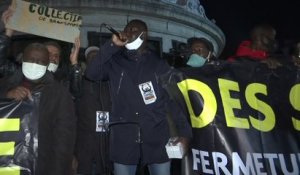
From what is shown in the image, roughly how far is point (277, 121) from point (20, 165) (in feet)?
7.58

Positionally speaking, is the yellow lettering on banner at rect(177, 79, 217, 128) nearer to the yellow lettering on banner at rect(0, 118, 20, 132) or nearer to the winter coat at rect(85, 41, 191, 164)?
the winter coat at rect(85, 41, 191, 164)

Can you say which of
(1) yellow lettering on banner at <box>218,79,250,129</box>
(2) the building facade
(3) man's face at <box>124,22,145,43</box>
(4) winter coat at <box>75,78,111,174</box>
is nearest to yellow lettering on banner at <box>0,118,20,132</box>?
(4) winter coat at <box>75,78,111,174</box>

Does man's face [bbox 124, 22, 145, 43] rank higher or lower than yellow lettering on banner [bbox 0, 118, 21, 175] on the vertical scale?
higher

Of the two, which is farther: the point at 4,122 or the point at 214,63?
the point at 214,63

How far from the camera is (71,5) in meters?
14.1

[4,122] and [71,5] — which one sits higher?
[71,5]

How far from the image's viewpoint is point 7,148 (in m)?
3.79

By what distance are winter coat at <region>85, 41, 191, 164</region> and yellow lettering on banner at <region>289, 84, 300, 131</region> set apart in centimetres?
101

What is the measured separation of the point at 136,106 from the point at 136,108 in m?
0.02

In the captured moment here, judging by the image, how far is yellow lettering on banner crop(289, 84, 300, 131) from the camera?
160 inches

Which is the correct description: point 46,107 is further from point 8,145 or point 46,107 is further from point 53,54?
point 53,54

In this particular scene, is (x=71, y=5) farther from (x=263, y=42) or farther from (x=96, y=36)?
(x=263, y=42)

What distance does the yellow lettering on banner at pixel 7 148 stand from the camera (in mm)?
3787

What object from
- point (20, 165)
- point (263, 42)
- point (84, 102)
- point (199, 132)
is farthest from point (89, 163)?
point (263, 42)
